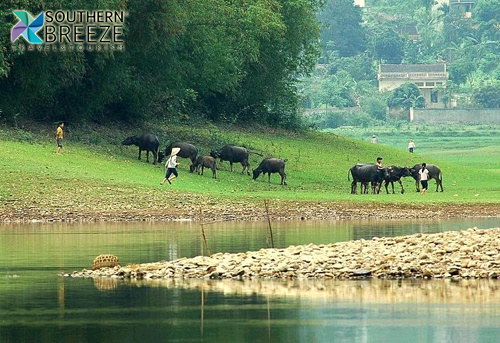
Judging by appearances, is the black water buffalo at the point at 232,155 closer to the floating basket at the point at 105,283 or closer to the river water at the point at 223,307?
the river water at the point at 223,307

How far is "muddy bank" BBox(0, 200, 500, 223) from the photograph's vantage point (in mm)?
48656

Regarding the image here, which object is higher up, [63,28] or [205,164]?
[63,28]

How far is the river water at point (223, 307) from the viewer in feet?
76.8

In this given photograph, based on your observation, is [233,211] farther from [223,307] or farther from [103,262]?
[223,307]

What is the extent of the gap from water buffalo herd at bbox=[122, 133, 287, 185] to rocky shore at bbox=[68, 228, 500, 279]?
29902mm

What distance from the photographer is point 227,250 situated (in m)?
36.5

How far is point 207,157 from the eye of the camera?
208 ft

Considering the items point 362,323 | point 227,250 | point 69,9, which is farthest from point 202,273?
point 69,9

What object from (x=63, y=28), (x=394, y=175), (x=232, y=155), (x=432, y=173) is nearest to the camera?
(x=394, y=175)

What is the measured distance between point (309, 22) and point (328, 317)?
62684mm

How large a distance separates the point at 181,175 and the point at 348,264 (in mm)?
30750

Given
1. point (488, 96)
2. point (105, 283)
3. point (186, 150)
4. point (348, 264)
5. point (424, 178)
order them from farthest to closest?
point (488, 96) → point (186, 150) → point (424, 178) → point (348, 264) → point (105, 283)

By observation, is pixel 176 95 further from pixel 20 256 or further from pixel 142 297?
pixel 142 297

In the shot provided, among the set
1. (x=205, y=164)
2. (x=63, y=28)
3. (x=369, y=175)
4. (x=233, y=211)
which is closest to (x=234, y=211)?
(x=233, y=211)
